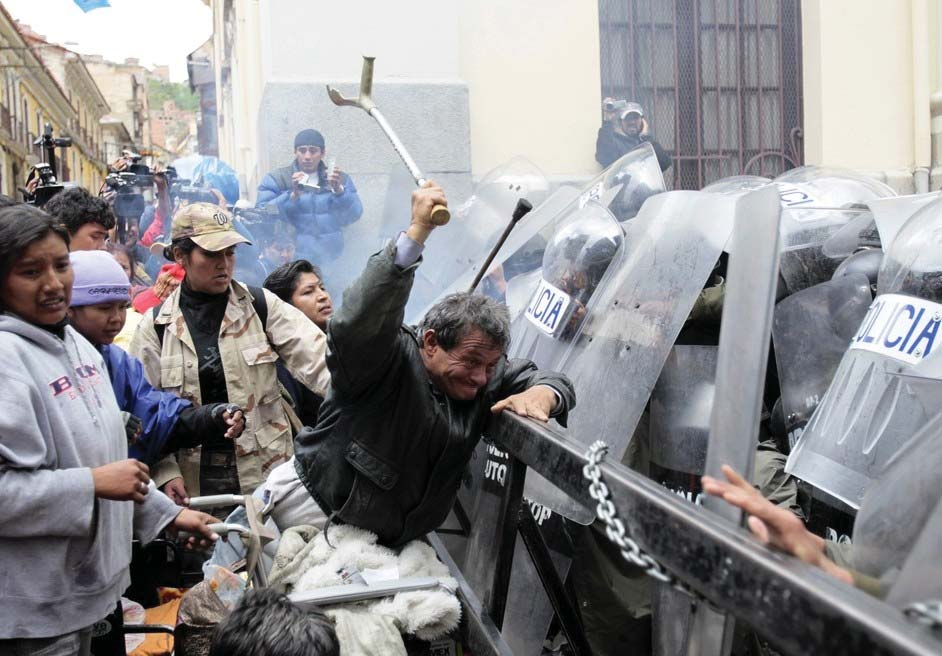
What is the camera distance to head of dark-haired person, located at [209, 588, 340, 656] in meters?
1.96

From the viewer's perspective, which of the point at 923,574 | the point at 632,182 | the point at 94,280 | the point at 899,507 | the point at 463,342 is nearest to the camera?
the point at 923,574

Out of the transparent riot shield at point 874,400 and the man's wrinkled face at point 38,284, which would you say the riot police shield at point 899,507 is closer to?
the transparent riot shield at point 874,400

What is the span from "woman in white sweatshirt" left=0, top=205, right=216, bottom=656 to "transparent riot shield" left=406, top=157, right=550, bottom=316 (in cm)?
237

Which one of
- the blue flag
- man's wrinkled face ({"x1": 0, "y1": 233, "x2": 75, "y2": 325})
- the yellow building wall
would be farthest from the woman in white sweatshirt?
the yellow building wall

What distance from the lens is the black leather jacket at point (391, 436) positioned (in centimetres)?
228

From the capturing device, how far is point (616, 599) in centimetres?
286

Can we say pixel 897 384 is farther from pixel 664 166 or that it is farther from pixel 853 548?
pixel 664 166

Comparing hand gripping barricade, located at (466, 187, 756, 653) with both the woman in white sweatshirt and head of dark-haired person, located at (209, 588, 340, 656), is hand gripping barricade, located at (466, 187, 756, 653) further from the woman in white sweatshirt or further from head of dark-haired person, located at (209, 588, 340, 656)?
the woman in white sweatshirt

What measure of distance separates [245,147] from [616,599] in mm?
11108

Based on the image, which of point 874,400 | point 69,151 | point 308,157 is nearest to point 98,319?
point 874,400

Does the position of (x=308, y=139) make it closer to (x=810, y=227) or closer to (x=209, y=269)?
(x=209, y=269)

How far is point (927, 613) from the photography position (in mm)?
998

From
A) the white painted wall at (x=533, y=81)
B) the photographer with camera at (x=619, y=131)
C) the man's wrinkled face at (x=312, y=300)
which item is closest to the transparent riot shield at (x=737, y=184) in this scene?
the man's wrinkled face at (x=312, y=300)

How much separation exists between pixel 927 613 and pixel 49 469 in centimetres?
177
